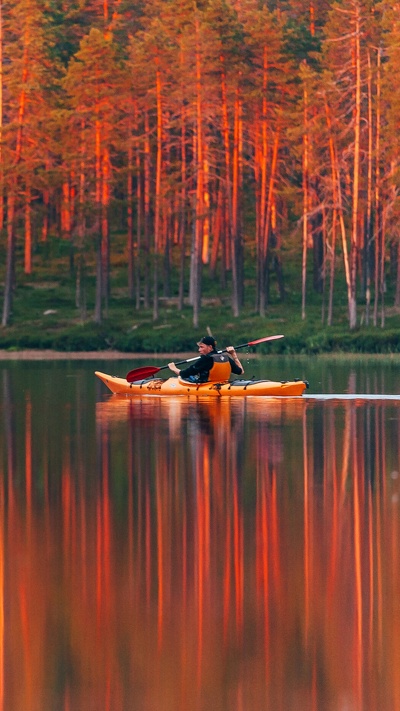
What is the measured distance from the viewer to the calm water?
8914 mm

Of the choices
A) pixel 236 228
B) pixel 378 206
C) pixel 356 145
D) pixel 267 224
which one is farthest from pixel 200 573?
pixel 267 224

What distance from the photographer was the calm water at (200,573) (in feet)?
29.2

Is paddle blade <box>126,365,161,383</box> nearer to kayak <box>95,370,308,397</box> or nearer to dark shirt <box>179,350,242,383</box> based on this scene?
kayak <box>95,370,308,397</box>

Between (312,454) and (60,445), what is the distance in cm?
429

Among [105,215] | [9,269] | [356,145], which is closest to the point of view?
[356,145]

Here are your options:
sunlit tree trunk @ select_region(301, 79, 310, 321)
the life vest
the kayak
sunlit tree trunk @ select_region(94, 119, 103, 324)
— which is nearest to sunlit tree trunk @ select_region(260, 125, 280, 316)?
sunlit tree trunk @ select_region(301, 79, 310, 321)

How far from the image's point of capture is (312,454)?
69.9 feet

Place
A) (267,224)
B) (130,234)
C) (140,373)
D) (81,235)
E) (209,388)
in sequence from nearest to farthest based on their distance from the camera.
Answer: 1. (209,388)
2. (140,373)
3. (81,235)
4. (267,224)
5. (130,234)

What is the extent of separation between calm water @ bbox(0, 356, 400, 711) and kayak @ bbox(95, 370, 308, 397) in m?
7.87

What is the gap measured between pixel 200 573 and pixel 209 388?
71.5 ft

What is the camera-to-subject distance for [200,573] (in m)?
11.8

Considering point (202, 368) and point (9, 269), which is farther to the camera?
point (9, 269)

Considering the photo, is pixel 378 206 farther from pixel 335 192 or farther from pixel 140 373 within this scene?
pixel 140 373

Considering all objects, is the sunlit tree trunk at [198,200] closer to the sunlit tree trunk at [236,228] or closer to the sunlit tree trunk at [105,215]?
the sunlit tree trunk at [236,228]
